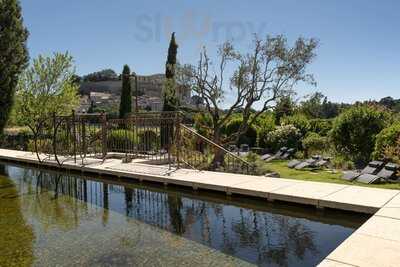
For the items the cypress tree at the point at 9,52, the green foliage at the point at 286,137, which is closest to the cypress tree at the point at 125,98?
the cypress tree at the point at 9,52

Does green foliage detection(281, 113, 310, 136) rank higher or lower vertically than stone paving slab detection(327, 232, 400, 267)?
higher

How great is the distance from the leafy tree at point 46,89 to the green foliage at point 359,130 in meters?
17.2

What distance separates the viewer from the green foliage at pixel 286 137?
16297mm

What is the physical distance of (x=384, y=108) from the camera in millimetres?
12688

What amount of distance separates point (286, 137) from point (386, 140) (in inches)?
242

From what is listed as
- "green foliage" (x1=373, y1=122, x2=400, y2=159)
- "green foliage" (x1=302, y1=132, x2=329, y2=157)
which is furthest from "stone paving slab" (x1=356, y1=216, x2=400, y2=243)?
"green foliage" (x1=302, y1=132, x2=329, y2=157)

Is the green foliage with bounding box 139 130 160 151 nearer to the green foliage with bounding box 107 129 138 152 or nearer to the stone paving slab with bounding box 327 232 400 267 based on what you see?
the green foliage with bounding box 107 129 138 152

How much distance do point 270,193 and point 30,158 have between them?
11009mm

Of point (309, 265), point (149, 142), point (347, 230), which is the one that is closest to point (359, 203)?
point (347, 230)

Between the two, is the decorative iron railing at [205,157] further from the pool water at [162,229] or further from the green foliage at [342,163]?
the green foliage at [342,163]

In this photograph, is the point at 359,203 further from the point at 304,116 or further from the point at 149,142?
the point at 304,116

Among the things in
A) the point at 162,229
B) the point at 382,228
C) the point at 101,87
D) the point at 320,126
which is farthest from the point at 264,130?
the point at 101,87

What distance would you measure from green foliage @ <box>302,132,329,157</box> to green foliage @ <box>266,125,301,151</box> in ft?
4.22

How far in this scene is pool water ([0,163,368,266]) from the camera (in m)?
5.16
